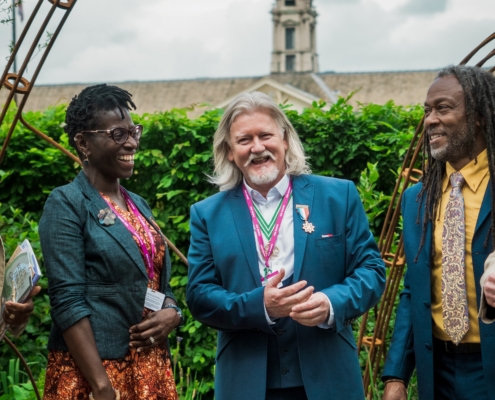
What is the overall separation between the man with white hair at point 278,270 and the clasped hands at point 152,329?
128 mm

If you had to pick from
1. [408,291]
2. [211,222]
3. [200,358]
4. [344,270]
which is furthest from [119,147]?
[200,358]

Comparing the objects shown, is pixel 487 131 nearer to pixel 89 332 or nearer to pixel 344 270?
pixel 344 270

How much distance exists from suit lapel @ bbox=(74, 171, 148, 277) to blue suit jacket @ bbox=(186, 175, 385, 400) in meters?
0.26

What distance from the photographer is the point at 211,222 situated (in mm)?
3287

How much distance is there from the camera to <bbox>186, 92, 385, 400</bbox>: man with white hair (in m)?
3.00

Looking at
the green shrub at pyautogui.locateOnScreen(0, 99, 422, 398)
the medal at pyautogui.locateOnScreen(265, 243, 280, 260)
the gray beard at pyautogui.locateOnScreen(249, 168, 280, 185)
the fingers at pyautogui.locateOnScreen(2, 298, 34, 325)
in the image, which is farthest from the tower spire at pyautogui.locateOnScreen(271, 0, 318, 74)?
the fingers at pyautogui.locateOnScreen(2, 298, 34, 325)

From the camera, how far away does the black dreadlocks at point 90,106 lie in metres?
Answer: 3.19

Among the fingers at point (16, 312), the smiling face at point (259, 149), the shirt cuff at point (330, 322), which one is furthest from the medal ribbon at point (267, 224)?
the fingers at point (16, 312)

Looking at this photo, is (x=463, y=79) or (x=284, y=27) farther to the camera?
(x=284, y=27)

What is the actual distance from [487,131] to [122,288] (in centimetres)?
159

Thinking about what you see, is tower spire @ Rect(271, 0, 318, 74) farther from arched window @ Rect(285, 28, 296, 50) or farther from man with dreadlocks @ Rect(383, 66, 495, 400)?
man with dreadlocks @ Rect(383, 66, 495, 400)

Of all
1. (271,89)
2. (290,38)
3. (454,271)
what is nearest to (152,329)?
(454,271)

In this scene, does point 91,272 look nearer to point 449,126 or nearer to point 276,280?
point 276,280

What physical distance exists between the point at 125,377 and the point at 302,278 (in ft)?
2.63
